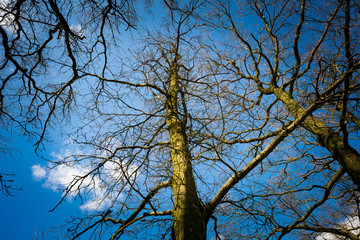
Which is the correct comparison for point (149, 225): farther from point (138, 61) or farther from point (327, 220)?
point (327, 220)

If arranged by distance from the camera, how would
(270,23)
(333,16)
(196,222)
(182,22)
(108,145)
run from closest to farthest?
(196,222), (333,16), (108,145), (182,22), (270,23)

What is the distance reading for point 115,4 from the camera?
279cm

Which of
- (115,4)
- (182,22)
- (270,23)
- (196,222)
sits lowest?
(196,222)

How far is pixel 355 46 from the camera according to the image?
2.39 meters

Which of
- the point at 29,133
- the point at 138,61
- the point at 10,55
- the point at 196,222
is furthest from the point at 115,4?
the point at 196,222

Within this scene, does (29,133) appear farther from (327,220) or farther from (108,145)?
(327,220)

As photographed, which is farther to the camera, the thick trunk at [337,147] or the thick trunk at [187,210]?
the thick trunk at [337,147]

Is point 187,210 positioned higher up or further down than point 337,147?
further down

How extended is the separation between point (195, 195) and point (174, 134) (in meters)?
1.06

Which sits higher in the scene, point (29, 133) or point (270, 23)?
point (270, 23)

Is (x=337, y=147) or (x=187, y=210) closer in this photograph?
(x=187, y=210)

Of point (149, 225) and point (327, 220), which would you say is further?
point (327, 220)

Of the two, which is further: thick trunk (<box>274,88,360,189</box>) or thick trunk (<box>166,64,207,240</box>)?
thick trunk (<box>274,88,360,189</box>)

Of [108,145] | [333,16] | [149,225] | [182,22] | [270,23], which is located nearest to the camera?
[333,16]
